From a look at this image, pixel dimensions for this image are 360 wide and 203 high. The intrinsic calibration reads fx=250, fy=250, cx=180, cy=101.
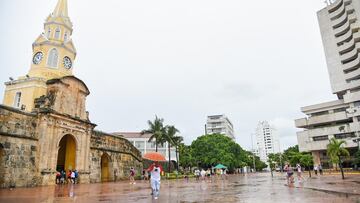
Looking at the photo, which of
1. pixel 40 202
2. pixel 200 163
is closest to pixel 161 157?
pixel 40 202

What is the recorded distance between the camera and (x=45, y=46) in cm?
2523

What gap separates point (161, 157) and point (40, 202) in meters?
5.73

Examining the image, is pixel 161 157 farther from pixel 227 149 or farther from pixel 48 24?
pixel 227 149

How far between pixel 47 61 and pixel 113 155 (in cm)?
1183

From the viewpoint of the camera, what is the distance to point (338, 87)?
52031 mm

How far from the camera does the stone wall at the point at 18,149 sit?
1634 centimetres

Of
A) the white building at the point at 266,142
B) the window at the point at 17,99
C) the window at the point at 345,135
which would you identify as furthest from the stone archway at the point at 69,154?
the white building at the point at 266,142

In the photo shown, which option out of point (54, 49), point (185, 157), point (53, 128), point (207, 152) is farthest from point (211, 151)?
point (53, 128)

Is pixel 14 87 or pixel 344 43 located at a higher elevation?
pixel 344 43

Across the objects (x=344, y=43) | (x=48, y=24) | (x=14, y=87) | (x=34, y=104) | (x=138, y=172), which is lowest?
(x=138, y=172)

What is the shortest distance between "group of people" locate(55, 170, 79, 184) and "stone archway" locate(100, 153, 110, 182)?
17.3ft

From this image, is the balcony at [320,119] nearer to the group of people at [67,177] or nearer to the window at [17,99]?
the group of people at [67,177]

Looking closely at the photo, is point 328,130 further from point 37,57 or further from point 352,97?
point 37,57

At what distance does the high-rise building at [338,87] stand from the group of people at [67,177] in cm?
4676
